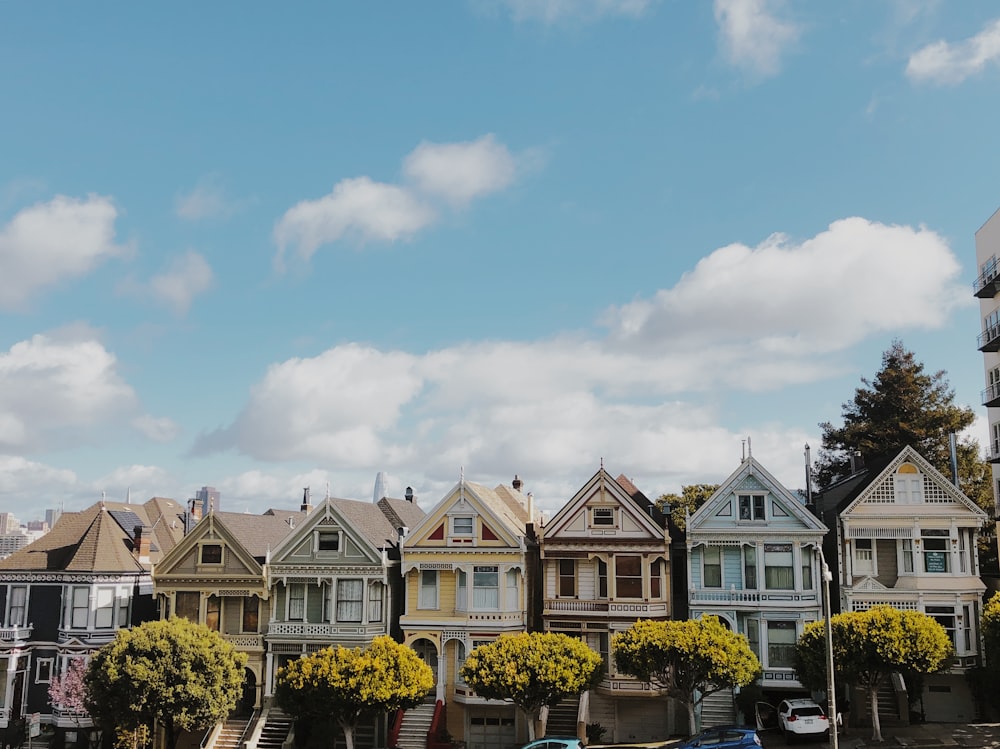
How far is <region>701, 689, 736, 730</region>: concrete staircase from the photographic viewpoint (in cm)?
4216

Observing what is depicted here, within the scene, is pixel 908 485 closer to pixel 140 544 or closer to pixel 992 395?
pixel 992 395

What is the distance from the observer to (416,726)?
43625 millimetres

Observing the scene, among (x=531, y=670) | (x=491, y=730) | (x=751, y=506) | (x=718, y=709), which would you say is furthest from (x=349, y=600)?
(x=751, y=506)

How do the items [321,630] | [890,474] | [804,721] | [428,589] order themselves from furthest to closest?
[428,589] → [321,630] → [890,474] → [804,721]

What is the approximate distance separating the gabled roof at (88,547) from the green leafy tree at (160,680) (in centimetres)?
739

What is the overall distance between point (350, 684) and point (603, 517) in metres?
14.4

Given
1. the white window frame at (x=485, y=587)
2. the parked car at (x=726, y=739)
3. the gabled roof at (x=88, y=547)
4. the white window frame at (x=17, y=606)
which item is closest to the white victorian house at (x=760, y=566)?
the parked car at (x=726, y=739)

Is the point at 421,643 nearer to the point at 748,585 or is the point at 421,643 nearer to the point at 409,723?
the point at 409,723

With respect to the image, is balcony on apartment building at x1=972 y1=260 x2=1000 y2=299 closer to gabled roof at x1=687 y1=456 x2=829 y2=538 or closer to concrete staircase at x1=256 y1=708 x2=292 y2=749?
gabled roof at x1=687 y1=456 x2=829 y2=538

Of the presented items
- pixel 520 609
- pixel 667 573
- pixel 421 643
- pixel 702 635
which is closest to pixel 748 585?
pixel 667 573

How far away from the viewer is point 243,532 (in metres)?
49.4

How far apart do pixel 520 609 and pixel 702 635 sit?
33.9 ft

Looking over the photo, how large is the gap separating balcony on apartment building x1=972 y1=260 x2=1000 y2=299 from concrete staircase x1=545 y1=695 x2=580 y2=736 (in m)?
32.8

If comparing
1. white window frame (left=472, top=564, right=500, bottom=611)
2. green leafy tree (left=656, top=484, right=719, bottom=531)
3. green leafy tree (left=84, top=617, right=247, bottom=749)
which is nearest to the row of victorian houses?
white window frame (left=472, top=564, right=500, bottom=611)
